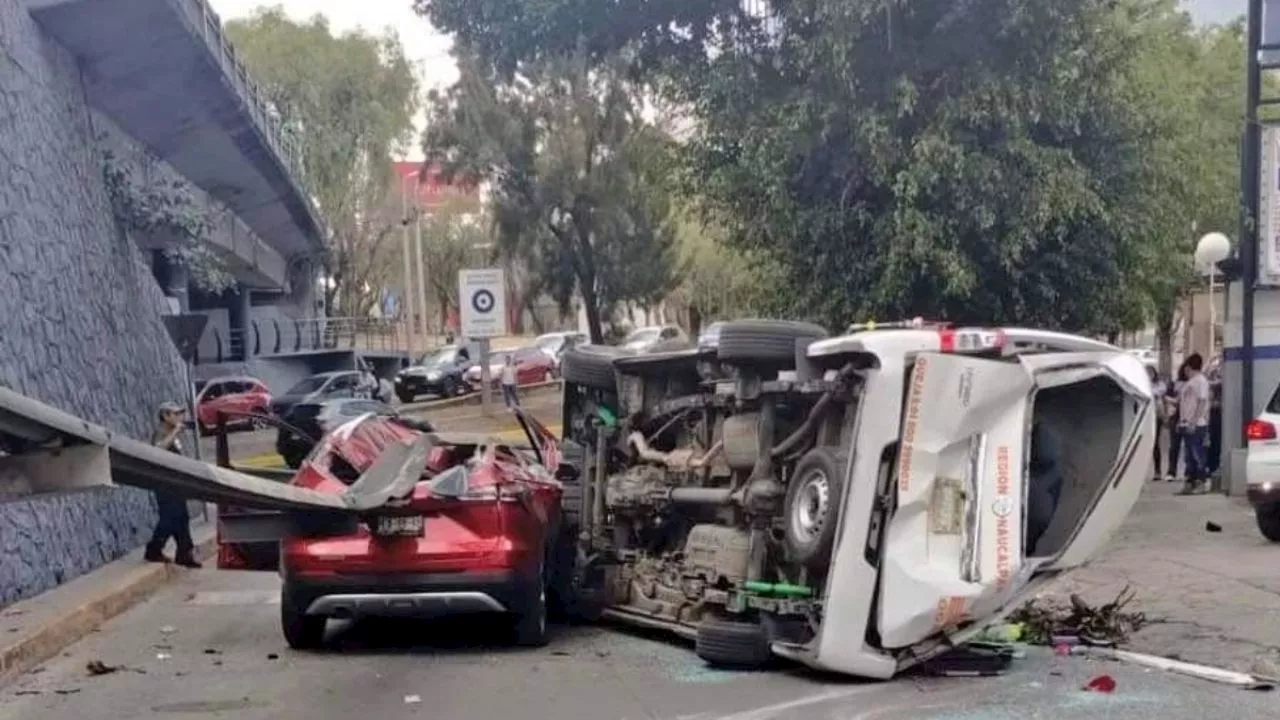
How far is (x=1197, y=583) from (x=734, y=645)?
4.82 m

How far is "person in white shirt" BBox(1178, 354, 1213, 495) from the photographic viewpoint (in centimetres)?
2031

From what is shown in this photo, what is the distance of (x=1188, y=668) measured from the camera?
32.0 feet

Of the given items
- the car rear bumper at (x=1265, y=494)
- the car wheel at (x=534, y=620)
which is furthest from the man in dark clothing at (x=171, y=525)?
the car rear bumper at (x=1265, y=494)

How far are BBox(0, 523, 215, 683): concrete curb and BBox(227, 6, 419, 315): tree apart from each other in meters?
38.9

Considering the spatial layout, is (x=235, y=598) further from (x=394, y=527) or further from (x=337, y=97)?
(x=337, y=97)

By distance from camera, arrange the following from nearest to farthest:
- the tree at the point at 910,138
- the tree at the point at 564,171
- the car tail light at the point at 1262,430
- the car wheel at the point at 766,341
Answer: the car wheel at the point at 766,341 < the car tail light at the point at 1262,430 < the tree at the point at 910,138 < the tree at the point at 564,171

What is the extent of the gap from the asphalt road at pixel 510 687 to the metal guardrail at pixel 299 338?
113 ft

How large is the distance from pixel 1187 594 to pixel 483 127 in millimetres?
36147

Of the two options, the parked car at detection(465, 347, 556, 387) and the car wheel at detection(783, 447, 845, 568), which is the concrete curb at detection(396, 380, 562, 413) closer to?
the parked car at detection(465, 347, 556, 387)

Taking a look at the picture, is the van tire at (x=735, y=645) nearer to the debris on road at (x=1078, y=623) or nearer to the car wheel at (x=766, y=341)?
the car wheel at (x=766, y=341)

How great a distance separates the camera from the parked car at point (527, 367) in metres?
48.5

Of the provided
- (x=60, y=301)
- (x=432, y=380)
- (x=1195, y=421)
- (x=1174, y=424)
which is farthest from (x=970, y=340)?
(x=432, y=380)

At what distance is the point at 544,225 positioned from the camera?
48.5 m

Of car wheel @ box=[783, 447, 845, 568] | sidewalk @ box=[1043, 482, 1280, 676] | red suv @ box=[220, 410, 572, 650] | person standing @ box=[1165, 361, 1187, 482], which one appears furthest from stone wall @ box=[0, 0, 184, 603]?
person standing @ box=[1165, 361, 1187, 482]
